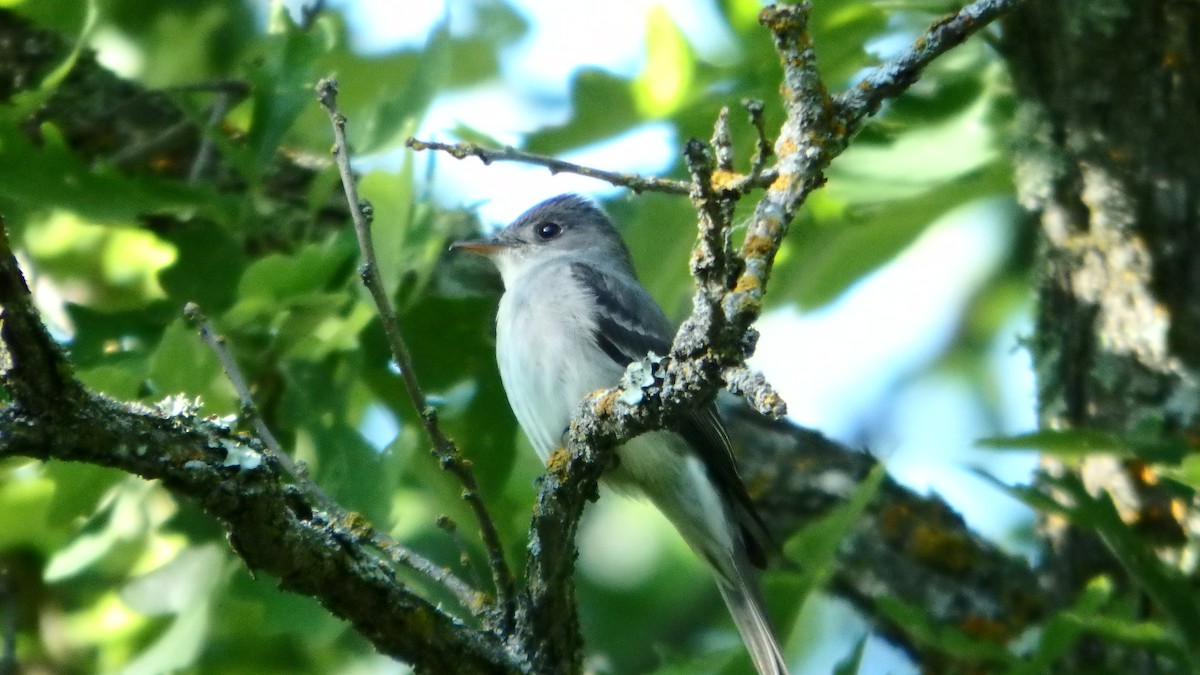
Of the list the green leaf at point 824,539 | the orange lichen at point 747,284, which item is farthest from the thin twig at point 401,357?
the green leaf at point 824,539

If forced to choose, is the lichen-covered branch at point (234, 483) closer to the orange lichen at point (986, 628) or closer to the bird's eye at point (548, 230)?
the orange lichen at point (986, 628)

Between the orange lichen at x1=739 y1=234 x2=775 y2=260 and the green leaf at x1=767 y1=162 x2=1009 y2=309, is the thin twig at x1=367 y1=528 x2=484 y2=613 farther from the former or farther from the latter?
the green leaf at x1=767 y1=162 x2=1009 y2=309

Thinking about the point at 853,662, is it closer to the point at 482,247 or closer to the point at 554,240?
the point at 482,247

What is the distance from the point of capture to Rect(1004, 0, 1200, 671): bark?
14.8 feet

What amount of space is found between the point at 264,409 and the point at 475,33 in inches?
93.1

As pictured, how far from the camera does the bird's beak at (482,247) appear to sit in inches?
204

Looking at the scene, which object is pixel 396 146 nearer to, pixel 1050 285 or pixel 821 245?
pixel 821 245

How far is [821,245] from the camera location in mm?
4938

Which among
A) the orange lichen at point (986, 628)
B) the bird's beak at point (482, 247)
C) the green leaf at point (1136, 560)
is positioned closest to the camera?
the green leaf at point (1136, 560)

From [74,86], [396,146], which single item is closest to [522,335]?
[396,146]

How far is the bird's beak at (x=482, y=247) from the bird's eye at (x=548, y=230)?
411 mm

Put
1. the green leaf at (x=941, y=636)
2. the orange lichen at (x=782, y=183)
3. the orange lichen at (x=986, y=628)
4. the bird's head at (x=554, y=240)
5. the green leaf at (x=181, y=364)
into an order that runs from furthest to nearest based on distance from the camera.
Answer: the bird's head at (x=554, y=240) < the orange lichen at (x=986, y=628) < the green leaf at (x=181, y=364) < the green leaf at (x=941, y=636) < the orange lichen at (x=782, y=183)

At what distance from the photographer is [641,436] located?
4312 mm

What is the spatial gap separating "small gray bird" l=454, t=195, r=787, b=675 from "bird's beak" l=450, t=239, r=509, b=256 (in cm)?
36
